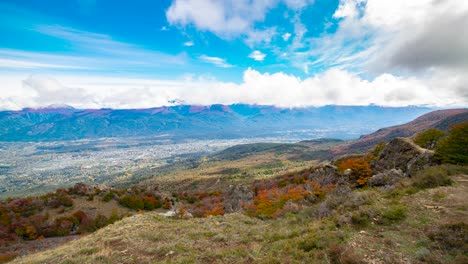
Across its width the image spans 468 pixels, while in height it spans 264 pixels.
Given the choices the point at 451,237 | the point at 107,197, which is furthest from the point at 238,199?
the point at 451,237

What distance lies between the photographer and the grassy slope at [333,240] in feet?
28.6

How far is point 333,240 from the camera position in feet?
32.9

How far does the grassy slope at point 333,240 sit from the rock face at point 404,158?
661cm

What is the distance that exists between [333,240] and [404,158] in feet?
80.7

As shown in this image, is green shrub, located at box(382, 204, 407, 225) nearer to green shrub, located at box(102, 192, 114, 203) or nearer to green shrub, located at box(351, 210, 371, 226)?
green shrub, located at box(351, 210, 371, 226)

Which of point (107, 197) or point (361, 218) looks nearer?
point (361, 218)

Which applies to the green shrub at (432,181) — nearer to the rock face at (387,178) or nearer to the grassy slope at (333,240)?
the grassy slope at (333,240)

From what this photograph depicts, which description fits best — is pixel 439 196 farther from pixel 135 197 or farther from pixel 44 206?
pixel 44 206

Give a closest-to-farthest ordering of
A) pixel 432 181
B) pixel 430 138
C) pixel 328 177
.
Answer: pixel 432 181
pixel 328 177
pixel 430 138

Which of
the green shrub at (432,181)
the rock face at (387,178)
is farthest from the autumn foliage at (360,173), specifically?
the green shrub at (432,181)

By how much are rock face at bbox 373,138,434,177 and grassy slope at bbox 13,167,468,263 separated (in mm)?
6614

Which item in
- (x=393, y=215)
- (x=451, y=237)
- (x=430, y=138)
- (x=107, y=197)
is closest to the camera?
(x=451, y=237)

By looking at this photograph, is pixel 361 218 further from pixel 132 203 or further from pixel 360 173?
pixel 132 203

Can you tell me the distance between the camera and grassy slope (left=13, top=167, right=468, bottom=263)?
8727 millimetres
